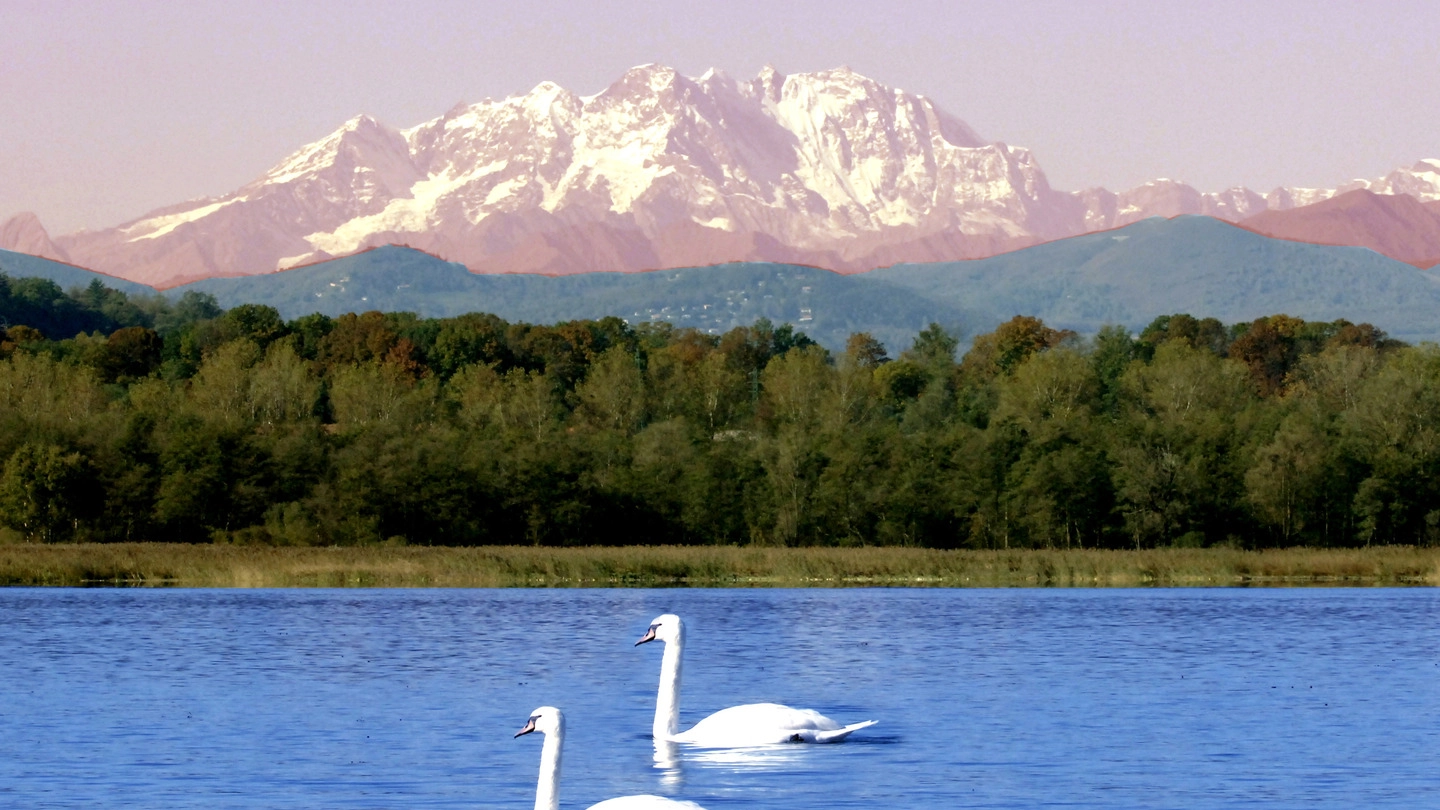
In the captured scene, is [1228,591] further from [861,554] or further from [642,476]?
[642,476]

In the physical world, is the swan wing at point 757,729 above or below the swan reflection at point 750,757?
above

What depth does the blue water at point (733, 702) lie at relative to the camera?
22203mm

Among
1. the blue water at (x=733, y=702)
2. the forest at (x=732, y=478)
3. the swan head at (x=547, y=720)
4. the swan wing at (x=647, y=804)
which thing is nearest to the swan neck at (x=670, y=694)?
the blue water at (x=733, y=702)

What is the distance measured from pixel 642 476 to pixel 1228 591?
35164 mm

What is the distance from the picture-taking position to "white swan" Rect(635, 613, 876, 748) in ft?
81.6

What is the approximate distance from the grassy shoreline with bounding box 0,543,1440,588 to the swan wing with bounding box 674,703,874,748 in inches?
1618

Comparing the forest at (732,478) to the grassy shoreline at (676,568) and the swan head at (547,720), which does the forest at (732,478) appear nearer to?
the grassy shoreline at (676,568)

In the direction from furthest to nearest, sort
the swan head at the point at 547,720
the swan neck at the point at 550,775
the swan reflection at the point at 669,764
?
the swan reflection at the point at 669,764
the swan head at the point at 547,720
the swan neck at the point at 550,775

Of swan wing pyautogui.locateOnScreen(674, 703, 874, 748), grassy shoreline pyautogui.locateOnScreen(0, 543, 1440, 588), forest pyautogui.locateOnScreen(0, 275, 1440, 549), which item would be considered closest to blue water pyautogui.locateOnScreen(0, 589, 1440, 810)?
swan wing pyautogui.locateOnScreen(674, 703, 874, 748)

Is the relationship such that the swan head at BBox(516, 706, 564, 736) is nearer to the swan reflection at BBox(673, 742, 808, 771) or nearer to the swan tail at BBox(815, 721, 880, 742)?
the swan reflection at BBox(673, 742, 808, 771)

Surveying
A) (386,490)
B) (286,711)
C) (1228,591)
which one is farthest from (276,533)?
(286,711)

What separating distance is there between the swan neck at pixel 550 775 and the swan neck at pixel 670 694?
8051 mm

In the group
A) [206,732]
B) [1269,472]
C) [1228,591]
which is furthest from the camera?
[1269,472]

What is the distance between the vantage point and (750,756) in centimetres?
2470
